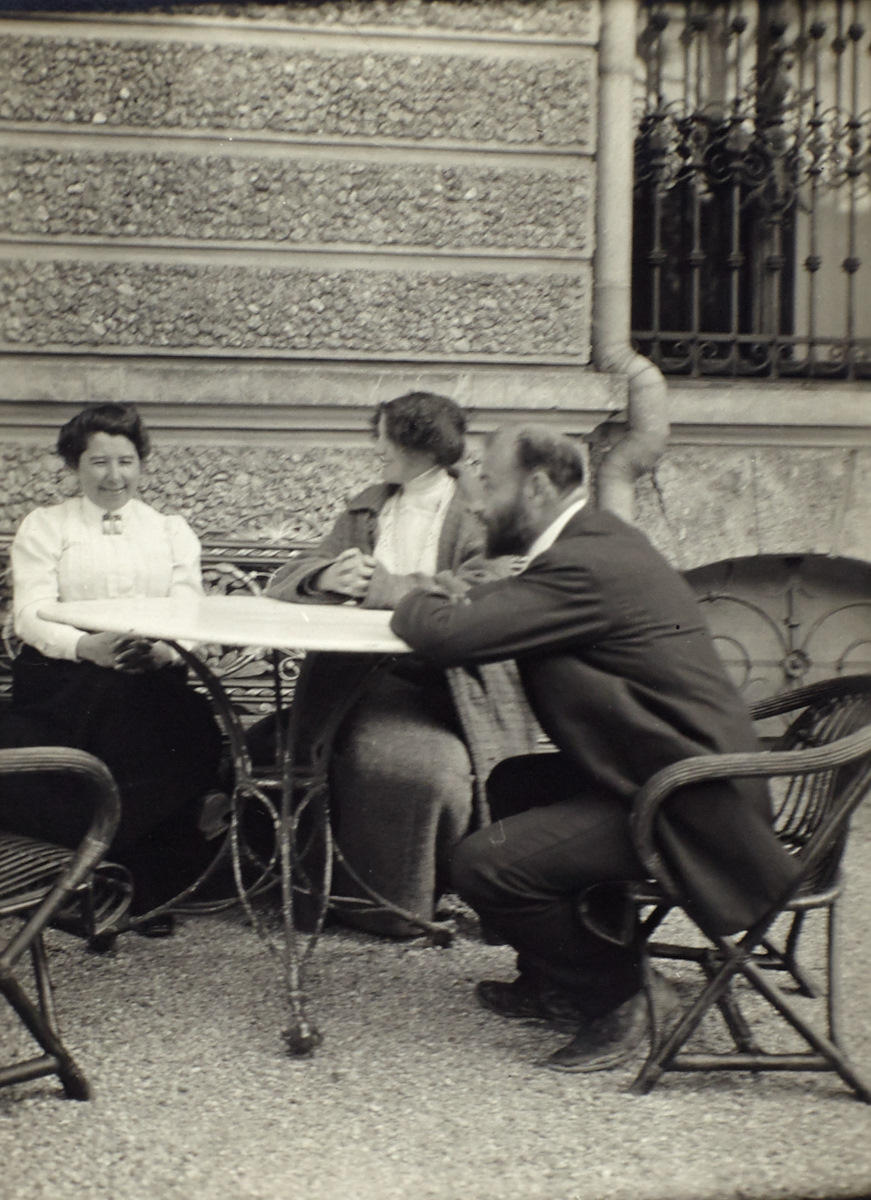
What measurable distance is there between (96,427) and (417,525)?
968 mm

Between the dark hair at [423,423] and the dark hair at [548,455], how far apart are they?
37.1 inches

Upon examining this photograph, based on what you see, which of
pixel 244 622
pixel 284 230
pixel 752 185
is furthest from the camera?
pixel 752 185

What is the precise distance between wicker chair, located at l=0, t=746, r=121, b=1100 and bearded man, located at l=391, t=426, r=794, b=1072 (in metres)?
0.70

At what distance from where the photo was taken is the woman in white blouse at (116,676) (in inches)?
142

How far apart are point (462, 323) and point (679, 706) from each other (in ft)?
8.93

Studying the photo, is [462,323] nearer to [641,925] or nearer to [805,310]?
[805,310]

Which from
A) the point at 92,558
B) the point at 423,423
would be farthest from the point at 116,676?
the point at 423,423

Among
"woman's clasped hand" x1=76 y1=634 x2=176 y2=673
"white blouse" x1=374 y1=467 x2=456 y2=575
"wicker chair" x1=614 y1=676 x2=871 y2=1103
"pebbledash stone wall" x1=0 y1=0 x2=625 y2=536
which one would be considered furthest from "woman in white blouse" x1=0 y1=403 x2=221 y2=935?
"wicker chair" x1=614 y1=676 x2=871 y2=1103

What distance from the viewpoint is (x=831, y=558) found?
552 cm

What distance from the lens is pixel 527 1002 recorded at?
10.2 ft

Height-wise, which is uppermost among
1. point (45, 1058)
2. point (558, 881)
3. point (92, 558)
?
point (92, 558)

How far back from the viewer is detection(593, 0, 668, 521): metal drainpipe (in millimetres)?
5109

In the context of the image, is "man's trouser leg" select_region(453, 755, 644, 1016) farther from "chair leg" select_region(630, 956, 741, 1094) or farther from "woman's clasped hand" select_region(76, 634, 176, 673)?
"woman's clasped hand" select_region(76, 634, 176, 673)

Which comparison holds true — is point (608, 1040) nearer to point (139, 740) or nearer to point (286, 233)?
point (139, 740)
